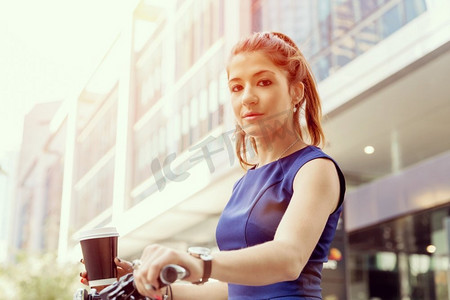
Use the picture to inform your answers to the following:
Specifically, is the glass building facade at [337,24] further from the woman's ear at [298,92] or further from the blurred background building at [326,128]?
the woman's ear at [298,92]

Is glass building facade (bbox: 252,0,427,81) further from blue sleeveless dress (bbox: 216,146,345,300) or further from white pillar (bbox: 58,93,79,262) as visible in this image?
white pillar (bbox: 58,93,79,262)

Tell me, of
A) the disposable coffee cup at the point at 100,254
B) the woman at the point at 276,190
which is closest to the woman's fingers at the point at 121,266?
the disposable coffee cup at the point at 100,254

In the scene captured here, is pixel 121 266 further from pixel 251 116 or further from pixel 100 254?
pixel 251 116

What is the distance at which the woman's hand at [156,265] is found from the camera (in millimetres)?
834

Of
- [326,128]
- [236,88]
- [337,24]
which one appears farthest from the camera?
[326,128]

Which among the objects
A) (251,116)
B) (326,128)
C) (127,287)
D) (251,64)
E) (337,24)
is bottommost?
(127,287)

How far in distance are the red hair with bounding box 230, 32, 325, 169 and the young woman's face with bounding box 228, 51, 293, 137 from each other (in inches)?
0.7

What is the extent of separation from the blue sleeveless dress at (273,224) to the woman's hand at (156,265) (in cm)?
34

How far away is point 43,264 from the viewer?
58.7 feet

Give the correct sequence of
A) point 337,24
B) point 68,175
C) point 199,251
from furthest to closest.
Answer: point 68,175 → point 337,24 → point 199,251

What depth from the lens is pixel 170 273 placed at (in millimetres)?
834

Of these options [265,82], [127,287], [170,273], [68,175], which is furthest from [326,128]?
[68,175]

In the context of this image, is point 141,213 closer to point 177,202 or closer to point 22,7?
point 177,202

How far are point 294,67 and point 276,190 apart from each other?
0.27 m
